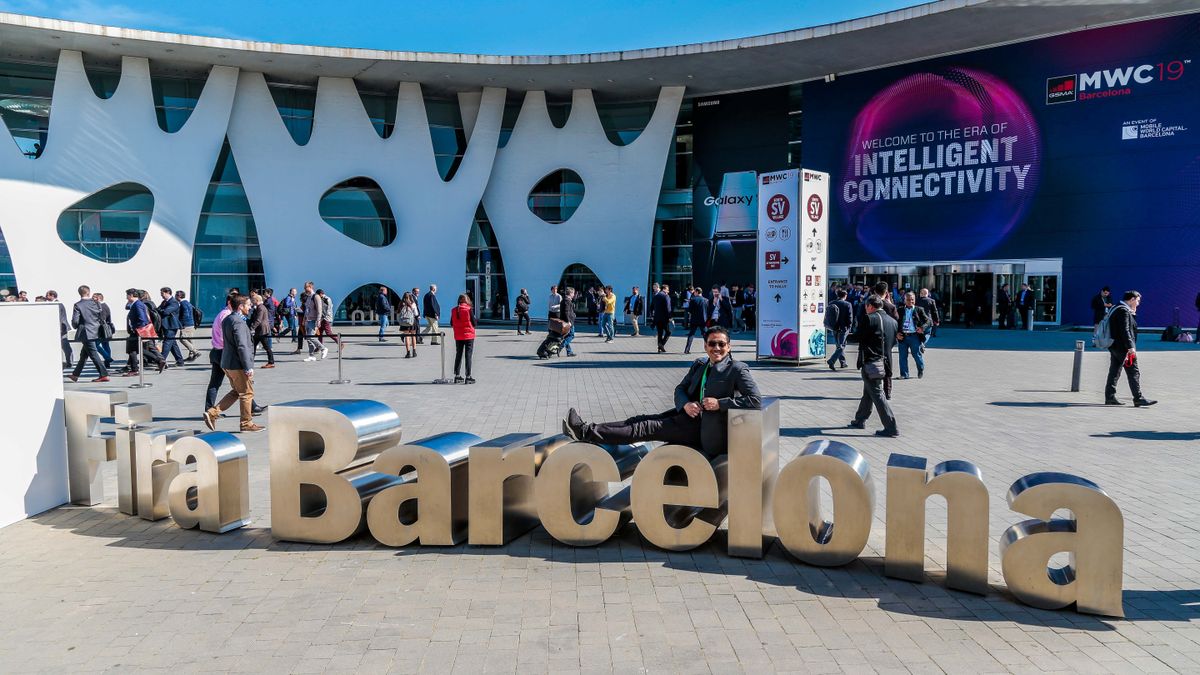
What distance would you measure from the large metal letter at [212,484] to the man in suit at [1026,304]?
2880cm

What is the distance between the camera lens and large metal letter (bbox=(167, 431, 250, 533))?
6.11 m

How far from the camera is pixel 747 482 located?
18.0 ft

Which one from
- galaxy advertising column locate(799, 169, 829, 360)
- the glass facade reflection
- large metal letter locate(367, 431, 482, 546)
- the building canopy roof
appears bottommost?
large metal letter locate(367, 431, 482, 546)

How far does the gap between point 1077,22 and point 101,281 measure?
3520 cm

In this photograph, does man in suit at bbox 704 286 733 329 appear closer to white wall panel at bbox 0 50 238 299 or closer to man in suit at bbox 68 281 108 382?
man in suit at bbox 68 281 108 382

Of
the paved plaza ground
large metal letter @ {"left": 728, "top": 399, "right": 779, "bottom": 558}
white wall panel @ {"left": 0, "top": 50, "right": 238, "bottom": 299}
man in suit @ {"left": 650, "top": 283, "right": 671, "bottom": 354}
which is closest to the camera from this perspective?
the paved plaza ground

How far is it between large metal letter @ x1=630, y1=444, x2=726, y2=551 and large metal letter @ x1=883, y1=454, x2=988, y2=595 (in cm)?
115

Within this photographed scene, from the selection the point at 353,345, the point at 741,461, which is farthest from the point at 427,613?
the point at 353,345

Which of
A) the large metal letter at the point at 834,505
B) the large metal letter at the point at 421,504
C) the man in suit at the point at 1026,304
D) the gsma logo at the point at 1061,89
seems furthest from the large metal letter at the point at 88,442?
the gsma logo at the point at 1061,89

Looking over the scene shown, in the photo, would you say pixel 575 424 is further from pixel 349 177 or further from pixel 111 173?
pixel 111 173

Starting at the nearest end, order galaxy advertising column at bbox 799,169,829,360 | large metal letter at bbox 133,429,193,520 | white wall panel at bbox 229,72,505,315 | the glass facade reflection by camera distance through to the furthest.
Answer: large metal letter at bbox 133,429,193,520 < galaxy advertising column at bbox 799,169,829,360 < the glass facade reflection < white wall panel at bbox 229,72,505,315

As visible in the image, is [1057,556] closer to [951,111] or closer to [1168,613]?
[1168,613]

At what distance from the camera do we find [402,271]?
111 feet

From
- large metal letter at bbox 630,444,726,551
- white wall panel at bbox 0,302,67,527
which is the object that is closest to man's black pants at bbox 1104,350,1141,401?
large metal letter at bbox 630,444,726,551
